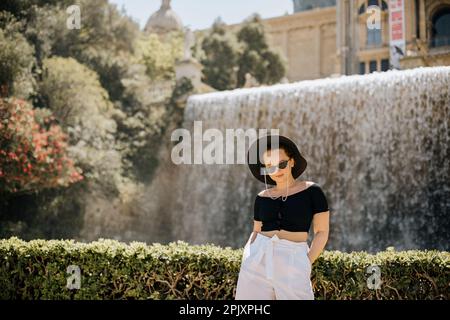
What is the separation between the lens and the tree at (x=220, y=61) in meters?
21.7

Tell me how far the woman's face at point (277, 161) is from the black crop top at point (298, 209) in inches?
5.8

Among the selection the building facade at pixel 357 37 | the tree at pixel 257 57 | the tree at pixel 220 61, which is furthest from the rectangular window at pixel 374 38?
the tree at pixel 220 61

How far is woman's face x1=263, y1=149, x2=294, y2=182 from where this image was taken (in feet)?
10.5

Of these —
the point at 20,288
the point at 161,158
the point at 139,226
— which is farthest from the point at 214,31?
the point at 20,288

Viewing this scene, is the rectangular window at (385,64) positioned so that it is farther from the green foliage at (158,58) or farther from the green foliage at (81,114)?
the green foliage at (81,114)

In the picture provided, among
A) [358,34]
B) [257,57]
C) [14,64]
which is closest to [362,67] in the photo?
[358,34]

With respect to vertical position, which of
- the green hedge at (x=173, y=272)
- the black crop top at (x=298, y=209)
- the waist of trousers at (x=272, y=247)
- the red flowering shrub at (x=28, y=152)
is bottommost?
the green hedge at (x=173, y=272)

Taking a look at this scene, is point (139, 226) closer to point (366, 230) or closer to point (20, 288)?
point (366, 230)

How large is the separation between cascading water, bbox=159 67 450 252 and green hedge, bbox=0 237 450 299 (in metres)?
5.44

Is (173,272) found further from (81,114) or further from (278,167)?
Answer: (81,114)

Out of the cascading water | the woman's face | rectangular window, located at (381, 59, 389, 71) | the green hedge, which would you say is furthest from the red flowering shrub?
rectangular window, located at (381, 59, 389, 71)

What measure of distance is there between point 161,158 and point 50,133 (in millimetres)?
3838

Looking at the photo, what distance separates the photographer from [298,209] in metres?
3.07

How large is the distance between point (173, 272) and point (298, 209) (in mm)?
2677
